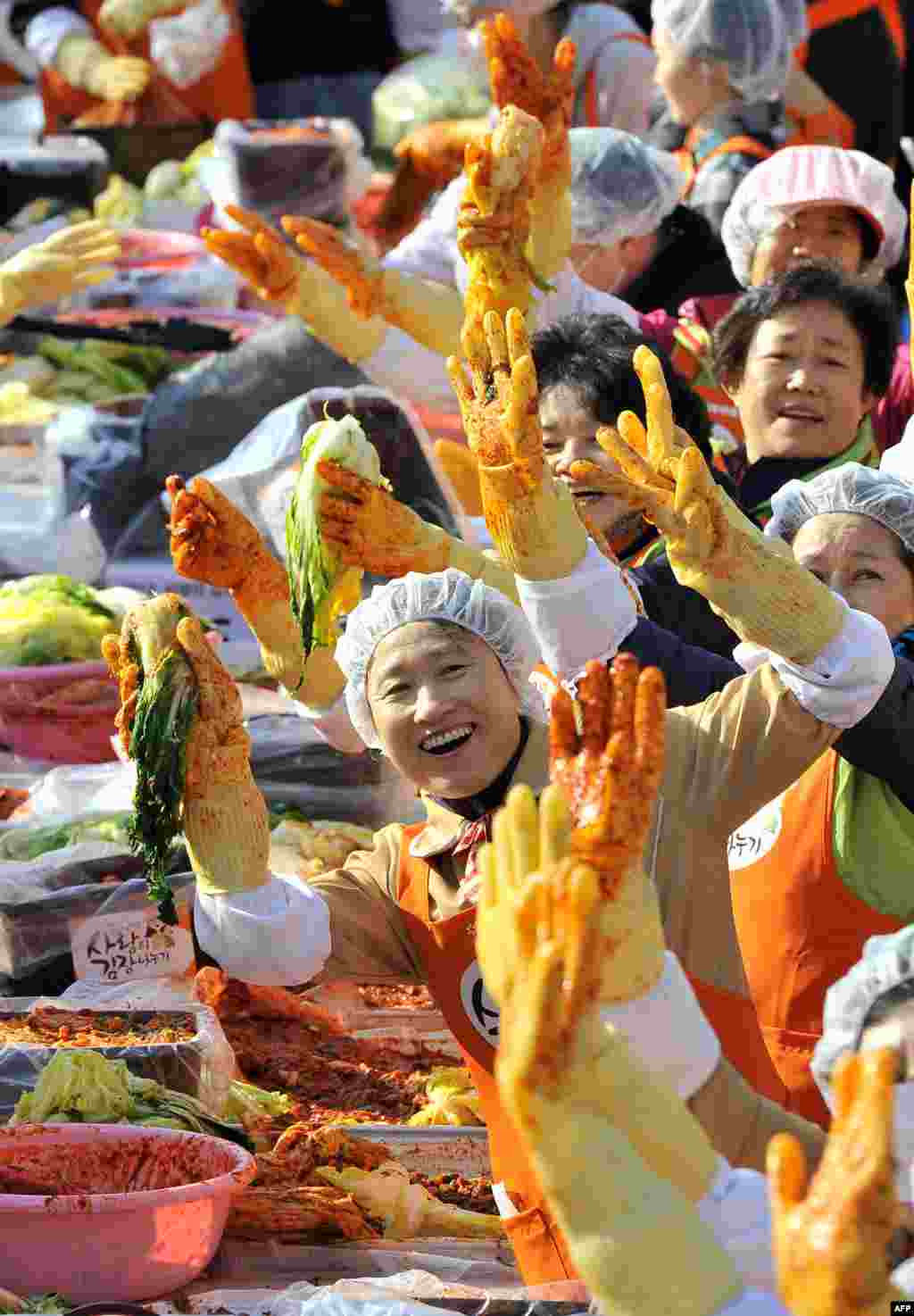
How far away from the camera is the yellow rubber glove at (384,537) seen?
3154 mm

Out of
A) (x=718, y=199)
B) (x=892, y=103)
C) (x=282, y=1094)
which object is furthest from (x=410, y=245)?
(x=282, y=1094)

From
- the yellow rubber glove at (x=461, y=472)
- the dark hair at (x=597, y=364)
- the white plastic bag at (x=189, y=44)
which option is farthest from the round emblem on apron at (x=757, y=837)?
the white plastic bag at (x=189, y=44)

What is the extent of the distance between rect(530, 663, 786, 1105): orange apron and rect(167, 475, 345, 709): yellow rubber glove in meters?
0.95

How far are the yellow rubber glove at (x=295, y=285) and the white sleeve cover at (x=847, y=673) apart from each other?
7.65ft

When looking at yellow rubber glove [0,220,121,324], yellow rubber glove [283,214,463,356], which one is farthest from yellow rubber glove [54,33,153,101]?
yellow rubber glove [283,214,463,356]

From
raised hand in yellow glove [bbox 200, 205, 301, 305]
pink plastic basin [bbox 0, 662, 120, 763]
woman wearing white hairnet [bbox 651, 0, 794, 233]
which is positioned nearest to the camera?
raised hand in yellow glove [bbox 200, 205, 301, 305]

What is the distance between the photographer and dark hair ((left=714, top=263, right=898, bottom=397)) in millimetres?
4047

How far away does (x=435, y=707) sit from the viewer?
2910 millimetres

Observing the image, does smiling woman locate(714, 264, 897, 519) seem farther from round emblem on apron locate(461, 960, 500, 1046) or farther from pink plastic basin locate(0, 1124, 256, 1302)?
pink plastic basin locate(0, 1124, 256, 1302)

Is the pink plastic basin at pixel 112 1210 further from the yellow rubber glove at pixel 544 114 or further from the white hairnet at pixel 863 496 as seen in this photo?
the yellow rubber glove at pixel 544 114

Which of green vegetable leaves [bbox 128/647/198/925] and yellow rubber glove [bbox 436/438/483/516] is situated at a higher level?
green vegetable leaves [bbox 128/647/198/925]

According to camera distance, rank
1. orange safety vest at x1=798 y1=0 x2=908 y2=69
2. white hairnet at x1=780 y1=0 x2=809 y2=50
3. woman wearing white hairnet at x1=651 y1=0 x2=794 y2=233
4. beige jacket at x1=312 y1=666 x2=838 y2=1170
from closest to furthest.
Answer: beige jacket at x1=312 y1=666 x2=838 y2=1170 < woman wearing white hairnet at x1=651 y1=0 x2=794 y2=233 < white hairnet at x1=780 y1=0 x2=809 y2=50 < orange safety vest at x1=798 y1=0 x2=908 y2=69

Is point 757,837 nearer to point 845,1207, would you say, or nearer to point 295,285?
point 845,1207

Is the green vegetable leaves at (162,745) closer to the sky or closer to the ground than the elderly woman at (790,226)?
closer to the sky
